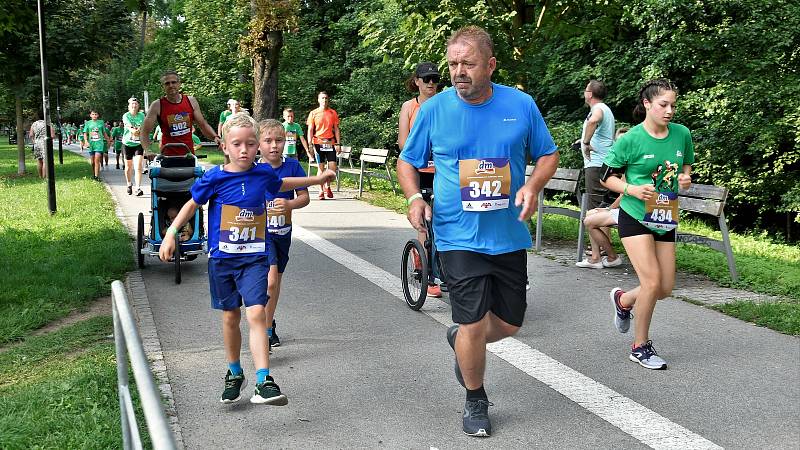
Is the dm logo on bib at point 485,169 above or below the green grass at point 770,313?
above

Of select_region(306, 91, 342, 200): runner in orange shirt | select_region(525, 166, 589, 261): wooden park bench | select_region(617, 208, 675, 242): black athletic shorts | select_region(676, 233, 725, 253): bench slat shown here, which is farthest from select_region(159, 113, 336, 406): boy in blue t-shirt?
select_region(306, 91, 342, 200): runner in orange shirt

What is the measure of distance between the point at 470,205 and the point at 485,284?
410mm

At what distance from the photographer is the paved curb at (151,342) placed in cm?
473

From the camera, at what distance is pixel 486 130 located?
15.0 ft

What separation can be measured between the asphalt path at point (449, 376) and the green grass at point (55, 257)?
0.75 m

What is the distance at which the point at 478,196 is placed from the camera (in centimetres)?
455

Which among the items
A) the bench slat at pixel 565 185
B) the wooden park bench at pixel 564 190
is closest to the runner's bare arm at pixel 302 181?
the wooden park bench at pixel 564 190

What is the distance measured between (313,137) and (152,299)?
9496 millimetres

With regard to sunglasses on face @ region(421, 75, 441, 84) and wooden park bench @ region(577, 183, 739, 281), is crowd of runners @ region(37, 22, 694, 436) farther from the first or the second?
wooden park bench @ region(577, 183, 739, 281)

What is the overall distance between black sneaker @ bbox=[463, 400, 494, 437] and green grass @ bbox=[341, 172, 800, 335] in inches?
127

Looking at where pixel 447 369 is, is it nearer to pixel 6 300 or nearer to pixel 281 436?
pixel 281 436

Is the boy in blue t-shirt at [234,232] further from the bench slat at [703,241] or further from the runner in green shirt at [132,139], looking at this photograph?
the runner in green shirt at [132,139]

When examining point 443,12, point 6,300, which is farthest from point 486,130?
point 443,12

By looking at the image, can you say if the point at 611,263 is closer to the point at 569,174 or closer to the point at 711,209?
the point at 711,209
